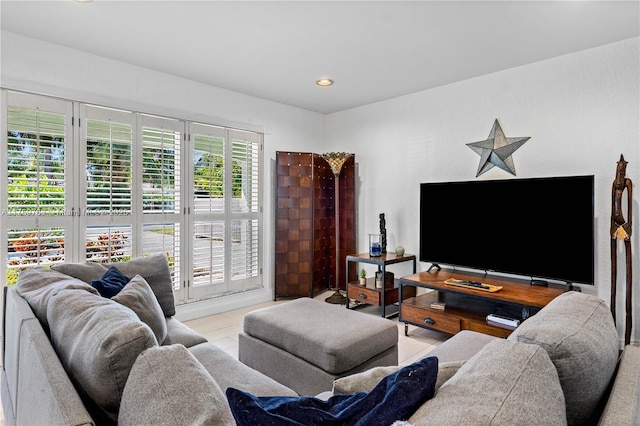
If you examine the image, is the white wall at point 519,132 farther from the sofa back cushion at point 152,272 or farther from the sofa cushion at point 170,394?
the sofa cushion at point 170,394

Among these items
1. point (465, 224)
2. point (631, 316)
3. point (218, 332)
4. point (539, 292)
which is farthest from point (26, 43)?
point (631, 316)

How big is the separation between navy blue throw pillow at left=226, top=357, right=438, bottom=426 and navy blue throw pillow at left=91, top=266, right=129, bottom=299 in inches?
49.8

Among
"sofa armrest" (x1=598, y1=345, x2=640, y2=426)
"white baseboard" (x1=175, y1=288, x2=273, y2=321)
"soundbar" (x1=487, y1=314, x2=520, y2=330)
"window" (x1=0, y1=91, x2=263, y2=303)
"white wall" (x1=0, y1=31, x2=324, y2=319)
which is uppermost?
"white wall" (x1=0, y1=31, x2=324, y2=319)

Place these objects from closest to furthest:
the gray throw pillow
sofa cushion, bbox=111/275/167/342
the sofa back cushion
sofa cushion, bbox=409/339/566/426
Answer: sofa cushion, bbox=409/339/566/426
sofa cushion, bbox=111/275/167/342
the sofa back cushion
the gray throw pillow

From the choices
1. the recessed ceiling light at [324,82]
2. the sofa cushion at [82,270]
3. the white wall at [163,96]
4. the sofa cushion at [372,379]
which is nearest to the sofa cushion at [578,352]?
the sofa cushion at [372,379]

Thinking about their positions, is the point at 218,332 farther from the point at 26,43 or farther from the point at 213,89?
the point at 26,43

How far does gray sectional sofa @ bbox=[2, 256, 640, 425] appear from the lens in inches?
30.3

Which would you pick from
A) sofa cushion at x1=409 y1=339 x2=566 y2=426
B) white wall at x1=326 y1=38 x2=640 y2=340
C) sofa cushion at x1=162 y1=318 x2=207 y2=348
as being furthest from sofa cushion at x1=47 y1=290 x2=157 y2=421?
white wall at x1=326 y1=38 x2=640 y2=340

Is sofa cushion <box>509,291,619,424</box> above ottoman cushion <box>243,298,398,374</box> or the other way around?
above

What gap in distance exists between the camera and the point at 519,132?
347 centimetres

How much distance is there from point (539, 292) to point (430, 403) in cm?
270

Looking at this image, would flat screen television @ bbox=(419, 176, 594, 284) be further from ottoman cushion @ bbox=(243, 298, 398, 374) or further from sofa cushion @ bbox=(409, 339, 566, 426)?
sofa cushion @ bbox=(409, 339, 566, 426)

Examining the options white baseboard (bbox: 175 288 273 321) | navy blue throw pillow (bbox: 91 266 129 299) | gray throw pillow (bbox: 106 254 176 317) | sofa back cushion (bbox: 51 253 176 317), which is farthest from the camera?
white baseboard (bbox: 175 288 273 321)

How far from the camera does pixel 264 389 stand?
4.85ft
